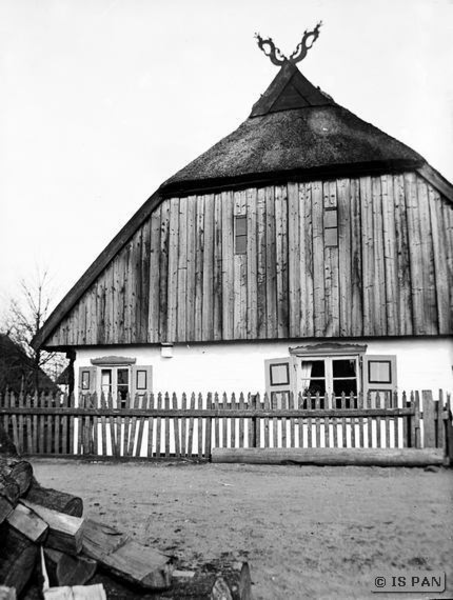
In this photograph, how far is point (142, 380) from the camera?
12.4m

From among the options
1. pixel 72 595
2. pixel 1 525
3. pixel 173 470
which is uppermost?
pixel 1 525

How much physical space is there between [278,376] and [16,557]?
29.4 ft

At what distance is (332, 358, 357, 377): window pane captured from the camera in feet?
37.8

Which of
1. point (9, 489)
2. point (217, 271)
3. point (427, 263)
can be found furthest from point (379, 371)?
point (9, 489)

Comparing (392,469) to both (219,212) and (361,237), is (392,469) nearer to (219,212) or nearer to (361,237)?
(361,237)

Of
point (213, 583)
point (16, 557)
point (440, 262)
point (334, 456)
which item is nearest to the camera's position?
point (16, 557)

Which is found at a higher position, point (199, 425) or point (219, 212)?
point (219, 212)

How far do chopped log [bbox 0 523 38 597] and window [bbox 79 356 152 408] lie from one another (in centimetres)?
959

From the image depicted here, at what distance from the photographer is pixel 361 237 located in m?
11.5

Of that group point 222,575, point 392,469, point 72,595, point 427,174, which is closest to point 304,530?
point 222,575

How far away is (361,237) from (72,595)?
31.9 feet

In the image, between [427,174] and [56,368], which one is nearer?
[427,174]

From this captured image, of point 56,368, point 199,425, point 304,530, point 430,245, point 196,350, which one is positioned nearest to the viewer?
point 304,530

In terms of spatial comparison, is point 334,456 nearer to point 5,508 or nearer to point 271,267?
point 271,267
